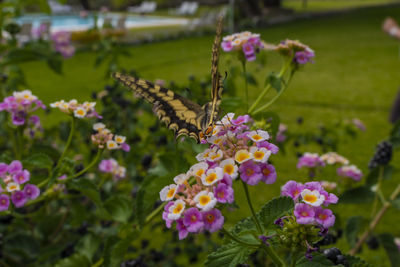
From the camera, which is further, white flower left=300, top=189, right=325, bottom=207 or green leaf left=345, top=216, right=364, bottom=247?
green leaf left=345, top=216, right=364, bottom=247

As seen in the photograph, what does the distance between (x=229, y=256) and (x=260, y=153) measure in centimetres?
20

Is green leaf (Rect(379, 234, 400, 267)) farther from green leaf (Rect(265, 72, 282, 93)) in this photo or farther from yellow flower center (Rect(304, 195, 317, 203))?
yellow flower center (Rect(304, 195, 317, 203))

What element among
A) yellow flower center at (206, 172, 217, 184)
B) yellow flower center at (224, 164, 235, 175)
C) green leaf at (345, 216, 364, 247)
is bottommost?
green leaf at (345, 216, 364, 247)

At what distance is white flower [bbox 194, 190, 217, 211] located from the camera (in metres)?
0.63

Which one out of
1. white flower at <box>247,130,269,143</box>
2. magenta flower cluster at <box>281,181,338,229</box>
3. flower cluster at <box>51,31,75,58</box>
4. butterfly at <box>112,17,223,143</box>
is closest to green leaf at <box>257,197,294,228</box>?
magenta flower cluster at <box>281,181,338,229</box>

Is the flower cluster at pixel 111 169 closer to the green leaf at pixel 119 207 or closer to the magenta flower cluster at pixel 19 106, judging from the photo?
the green leaf at pixel 119 207

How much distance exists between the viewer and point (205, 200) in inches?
25.6

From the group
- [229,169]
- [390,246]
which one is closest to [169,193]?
→ [229,169]

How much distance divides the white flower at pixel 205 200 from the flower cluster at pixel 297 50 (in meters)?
0.71

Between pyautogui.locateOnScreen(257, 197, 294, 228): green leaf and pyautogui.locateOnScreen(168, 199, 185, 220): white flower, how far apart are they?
0.17m

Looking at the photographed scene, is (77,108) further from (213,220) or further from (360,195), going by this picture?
(360,195)

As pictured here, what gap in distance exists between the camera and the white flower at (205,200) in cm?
63

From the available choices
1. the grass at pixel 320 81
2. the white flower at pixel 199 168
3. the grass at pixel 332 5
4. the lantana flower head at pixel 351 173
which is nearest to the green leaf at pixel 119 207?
the grass at pixel 320 81

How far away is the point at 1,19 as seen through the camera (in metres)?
1.76
